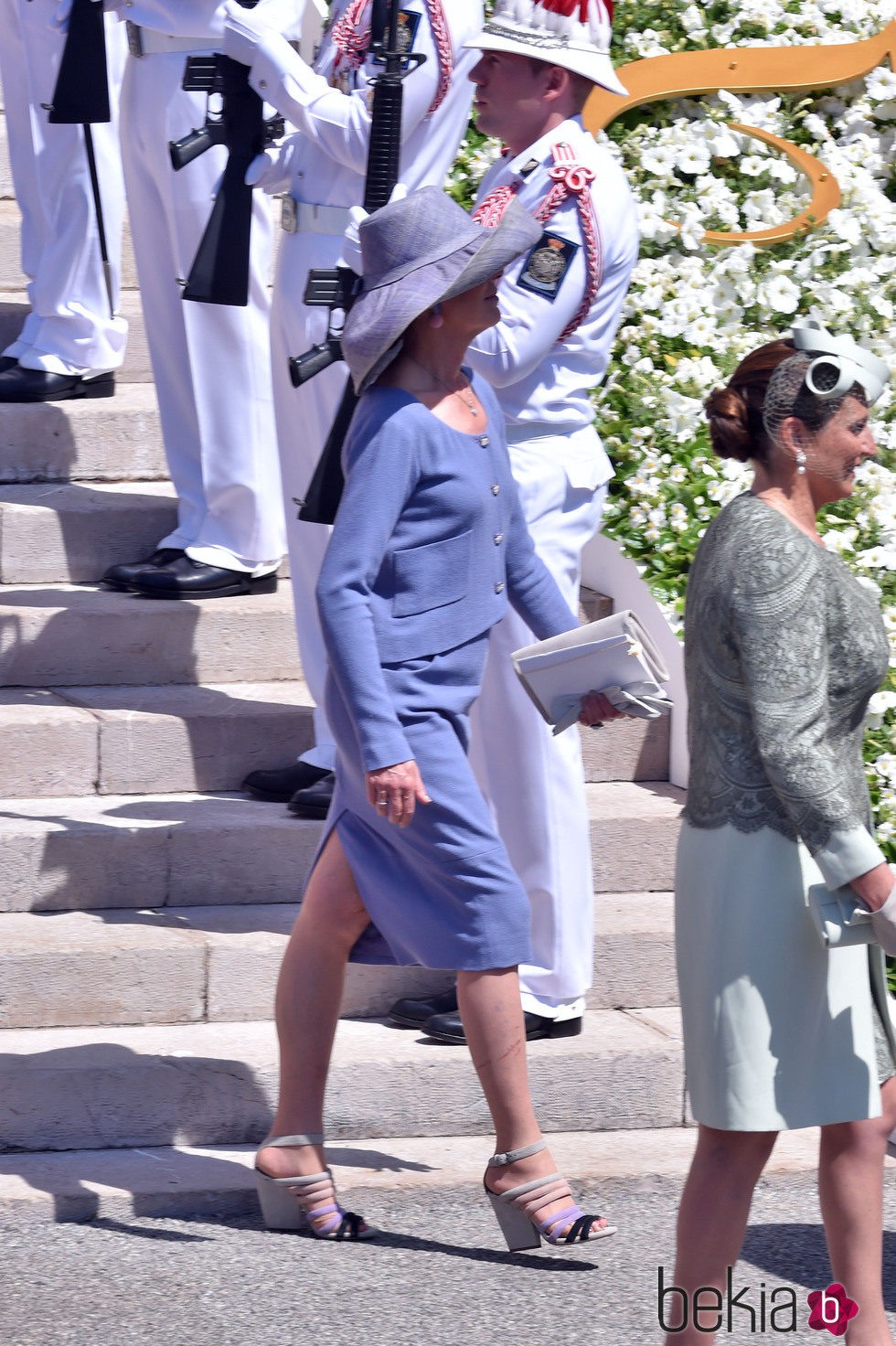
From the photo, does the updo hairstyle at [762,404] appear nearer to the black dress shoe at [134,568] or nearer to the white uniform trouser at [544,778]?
the white uniform trouser at [544,778]

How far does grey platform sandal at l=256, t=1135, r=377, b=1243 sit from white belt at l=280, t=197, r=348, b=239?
83.8 inches

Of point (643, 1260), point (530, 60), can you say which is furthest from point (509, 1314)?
point (530, 60)

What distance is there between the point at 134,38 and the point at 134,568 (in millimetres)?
1399

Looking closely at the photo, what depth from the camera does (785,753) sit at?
291 cm

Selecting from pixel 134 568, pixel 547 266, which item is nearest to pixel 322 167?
pixel 547 266

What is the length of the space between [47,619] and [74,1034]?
140cm

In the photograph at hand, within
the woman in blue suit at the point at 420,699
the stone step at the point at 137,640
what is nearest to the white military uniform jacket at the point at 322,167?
the stone step at the point at 137,640

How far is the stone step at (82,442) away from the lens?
6.07m

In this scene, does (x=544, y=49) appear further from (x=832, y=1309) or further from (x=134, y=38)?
(x=832, y=1309)

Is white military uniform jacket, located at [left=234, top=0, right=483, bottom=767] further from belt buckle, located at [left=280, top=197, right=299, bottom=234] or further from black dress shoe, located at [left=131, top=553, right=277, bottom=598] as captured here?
black dress shoe, located at [left=131, top=553, right=277, bottom=598]

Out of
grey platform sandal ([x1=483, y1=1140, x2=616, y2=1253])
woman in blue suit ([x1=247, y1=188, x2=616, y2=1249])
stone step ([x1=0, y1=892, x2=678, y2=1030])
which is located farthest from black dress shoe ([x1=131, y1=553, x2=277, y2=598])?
grey platform sandal ([x1=483, y1=1140, x2=616, y2=1253])

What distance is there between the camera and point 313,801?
4898 mm

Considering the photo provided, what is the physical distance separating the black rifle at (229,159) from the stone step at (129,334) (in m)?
1.49

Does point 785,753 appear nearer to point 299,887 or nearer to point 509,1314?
point 509,1314
